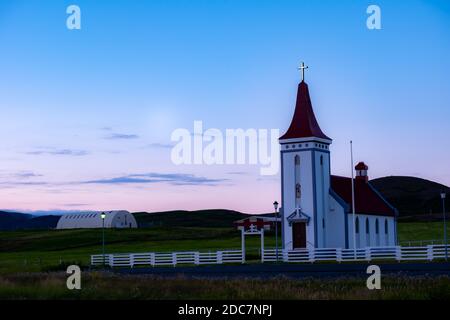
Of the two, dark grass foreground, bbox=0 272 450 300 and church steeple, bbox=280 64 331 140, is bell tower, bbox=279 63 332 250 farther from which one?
dark grass foreground, bbox=0 272 450 300

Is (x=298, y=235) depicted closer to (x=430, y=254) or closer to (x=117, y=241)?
(x=430, y=254)

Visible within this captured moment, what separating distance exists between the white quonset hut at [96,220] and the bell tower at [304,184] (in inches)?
2690

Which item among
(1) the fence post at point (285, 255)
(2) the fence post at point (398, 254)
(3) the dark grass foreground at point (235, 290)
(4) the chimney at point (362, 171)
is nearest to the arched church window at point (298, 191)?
(1) the fence post at point (285, 255)

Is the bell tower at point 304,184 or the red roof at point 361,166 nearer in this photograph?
the bell tower at point 304,184

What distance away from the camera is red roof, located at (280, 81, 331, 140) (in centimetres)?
5708

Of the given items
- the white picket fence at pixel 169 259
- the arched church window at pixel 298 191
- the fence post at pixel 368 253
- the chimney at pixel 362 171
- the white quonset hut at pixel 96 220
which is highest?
the chimney at pixel 362 171

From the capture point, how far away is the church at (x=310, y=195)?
55.9 m

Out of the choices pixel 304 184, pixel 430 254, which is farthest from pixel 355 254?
pixel 304 184

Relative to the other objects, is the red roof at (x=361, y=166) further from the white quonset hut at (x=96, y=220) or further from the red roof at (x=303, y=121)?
the white quonset hut at (x=96, y=220)

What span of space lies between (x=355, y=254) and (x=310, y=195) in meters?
7.98

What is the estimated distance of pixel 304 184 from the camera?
185 feet
